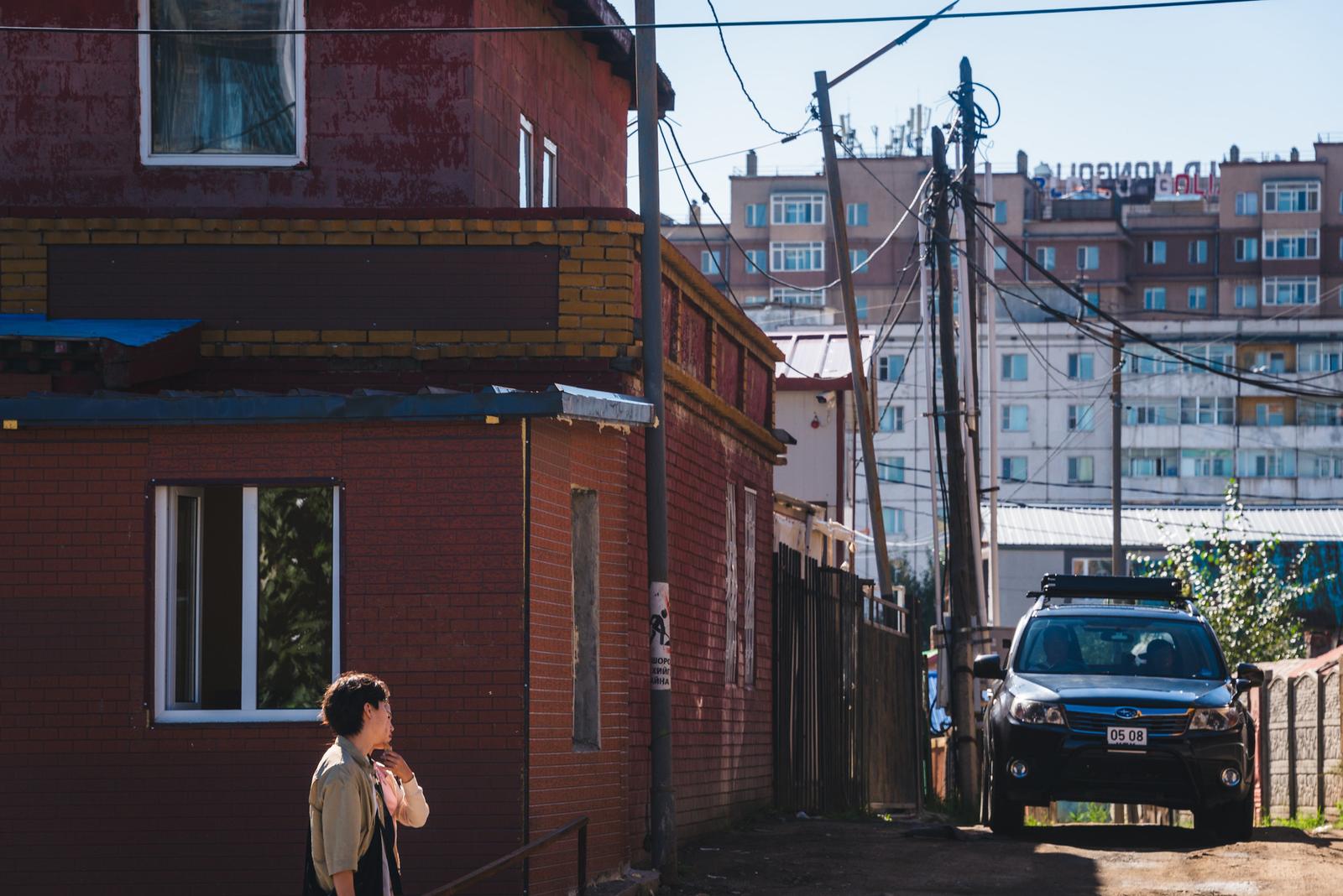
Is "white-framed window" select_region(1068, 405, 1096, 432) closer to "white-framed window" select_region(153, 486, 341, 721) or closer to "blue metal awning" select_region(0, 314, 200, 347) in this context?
"blue metal awning" select_region(0, 314, 200, 347)

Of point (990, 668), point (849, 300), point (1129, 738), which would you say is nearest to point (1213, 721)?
point (1129, 738)

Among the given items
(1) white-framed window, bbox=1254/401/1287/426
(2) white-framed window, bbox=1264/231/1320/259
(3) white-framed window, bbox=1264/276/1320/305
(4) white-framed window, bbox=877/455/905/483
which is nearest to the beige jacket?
(4) white-framed window, bbox=877/455/905/483

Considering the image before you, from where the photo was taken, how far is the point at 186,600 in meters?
10.9

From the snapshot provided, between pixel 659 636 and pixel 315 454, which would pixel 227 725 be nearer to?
pixel 315 454

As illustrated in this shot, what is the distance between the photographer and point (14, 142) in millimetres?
13562

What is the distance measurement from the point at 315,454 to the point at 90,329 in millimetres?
1979

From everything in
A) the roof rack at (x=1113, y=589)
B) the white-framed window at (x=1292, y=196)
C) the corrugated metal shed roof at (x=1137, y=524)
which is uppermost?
the white-framed window at (x=1292, y=196)

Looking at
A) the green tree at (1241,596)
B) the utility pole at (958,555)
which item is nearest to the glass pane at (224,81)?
the utility pole at (958,555)

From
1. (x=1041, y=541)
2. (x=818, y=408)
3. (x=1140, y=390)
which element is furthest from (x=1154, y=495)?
(x=818, y=408)

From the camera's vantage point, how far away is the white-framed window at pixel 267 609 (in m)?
10.7

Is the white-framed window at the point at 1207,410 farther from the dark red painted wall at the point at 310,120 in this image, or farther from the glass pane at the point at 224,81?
the glass pane at the point at 224,81

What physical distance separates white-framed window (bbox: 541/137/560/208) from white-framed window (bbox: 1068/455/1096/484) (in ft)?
255

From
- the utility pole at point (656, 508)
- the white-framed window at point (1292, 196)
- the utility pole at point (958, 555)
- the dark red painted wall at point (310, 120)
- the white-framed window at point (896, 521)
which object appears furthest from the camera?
the white-framed window at point (1292, 196)

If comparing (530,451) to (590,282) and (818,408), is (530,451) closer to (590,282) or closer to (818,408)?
(590,282)
